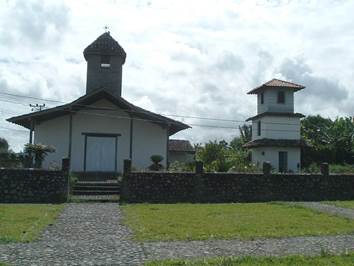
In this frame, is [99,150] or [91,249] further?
[99,150]

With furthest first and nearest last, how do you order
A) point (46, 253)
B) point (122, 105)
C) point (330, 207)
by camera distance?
point (122, 105), point (330, 207), point (46, 253)

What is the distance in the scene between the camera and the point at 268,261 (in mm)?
8414

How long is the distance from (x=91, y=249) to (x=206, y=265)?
2.54 m

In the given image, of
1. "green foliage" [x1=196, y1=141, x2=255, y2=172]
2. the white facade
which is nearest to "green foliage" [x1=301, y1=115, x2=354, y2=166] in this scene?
"green foliage" [x1=196, y1=141, x2=255, y2=172]

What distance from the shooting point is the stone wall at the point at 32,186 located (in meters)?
18.7

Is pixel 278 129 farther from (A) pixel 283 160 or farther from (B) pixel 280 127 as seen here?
(A) pixel 283 160

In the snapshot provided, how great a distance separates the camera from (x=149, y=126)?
28.0 m

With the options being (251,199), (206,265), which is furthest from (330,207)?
(206,265)

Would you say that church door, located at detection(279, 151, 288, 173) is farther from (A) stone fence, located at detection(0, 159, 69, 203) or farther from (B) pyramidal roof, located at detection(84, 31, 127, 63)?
(A) stone fence, located at detection(0, 159, 69, 203)

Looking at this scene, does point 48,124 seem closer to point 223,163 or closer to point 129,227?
point 223,163

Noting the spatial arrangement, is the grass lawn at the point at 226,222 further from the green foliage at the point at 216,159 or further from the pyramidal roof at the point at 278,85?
the pyramidal roof at the point at 278,85

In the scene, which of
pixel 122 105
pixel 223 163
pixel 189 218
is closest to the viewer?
pixel 189 218

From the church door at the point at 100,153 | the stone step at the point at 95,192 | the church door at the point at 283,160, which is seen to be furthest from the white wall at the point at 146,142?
the church door at the point at 283,160

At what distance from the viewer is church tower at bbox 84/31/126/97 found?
29344 mm
